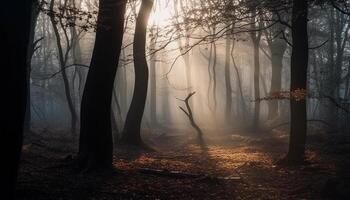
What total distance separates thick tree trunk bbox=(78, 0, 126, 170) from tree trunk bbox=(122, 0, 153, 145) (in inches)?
300

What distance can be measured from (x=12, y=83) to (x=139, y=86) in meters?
13.9

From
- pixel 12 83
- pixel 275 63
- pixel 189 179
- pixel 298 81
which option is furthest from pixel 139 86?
pixel 275 63

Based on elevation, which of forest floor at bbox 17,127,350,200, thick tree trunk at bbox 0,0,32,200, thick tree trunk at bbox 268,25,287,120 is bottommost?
forest floor at bbox 17,127,350,200

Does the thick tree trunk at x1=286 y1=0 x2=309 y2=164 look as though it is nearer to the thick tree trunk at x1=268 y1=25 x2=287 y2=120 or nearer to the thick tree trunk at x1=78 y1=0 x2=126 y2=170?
the thick tree trunk at x1=78 y1=0 x2=126 y2=170

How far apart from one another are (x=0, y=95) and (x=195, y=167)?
9.01 meters

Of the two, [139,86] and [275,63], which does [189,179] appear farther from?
[275,63]

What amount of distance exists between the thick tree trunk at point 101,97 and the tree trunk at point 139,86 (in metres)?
7.61

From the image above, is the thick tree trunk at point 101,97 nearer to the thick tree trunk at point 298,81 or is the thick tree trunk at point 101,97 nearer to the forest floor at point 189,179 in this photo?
the forest floor at point 189,179

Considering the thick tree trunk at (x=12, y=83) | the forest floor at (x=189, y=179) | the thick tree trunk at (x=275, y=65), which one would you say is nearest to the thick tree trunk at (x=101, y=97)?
the forest floor at (x=189, y=179)

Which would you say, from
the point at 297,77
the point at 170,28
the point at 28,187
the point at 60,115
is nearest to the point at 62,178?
the point at 28,187

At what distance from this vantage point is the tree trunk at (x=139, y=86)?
19.5m

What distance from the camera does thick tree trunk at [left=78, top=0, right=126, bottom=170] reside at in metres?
11.4

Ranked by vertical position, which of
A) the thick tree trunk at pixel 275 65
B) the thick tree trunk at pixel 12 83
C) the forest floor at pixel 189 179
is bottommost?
the forest floor at pixel 189 179

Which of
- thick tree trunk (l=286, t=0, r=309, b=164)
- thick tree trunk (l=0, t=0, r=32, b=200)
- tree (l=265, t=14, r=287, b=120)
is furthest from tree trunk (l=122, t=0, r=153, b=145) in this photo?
tree (l=265, t=14, r=287, b=120)
